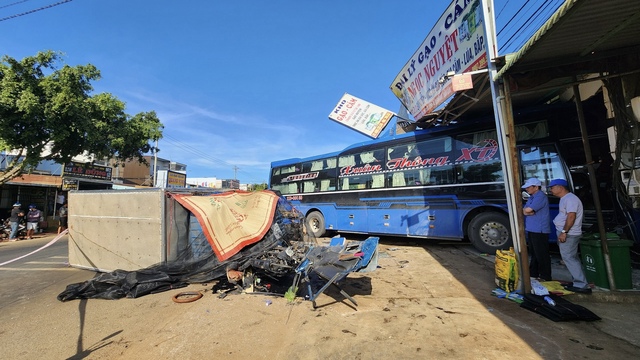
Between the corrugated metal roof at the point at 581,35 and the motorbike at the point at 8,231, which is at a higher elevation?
the corrugated metal roof at the point at 581,35

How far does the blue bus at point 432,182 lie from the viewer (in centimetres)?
640

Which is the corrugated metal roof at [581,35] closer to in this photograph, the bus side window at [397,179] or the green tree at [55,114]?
the bus side window at [397,179]

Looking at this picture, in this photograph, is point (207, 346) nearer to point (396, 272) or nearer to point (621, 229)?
point (396, 272)

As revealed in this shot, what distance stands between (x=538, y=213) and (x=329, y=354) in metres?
Answer: 3.96

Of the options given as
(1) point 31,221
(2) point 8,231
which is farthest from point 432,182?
(2) point 8,231

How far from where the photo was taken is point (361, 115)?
14.2m

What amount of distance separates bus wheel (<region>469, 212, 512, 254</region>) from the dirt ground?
1.97 m

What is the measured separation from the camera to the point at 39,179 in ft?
62.5

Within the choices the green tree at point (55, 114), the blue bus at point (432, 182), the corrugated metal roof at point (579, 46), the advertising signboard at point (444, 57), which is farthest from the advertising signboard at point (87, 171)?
the corrugated metal roof at point (579, 46)

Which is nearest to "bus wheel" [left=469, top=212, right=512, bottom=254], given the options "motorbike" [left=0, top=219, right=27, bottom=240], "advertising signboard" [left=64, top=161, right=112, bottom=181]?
"motorbike" [left=0, top=219, right=27, bottom=240]

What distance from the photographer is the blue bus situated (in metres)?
6.40

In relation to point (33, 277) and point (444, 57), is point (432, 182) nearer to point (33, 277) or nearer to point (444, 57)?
point (444, 57)

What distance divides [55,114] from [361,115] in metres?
12.3

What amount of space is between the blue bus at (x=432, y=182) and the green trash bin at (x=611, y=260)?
1725 mm
